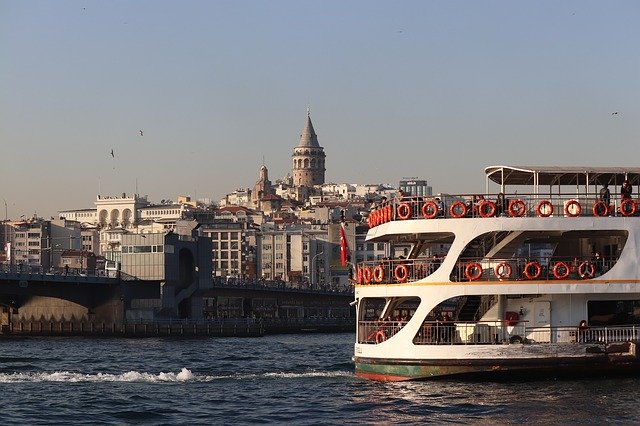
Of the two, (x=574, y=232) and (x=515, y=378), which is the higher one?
(x=574, y=232)

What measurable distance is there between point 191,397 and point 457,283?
887 centimetres

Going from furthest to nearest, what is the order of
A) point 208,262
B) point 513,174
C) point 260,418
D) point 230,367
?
1. point 208,262
2. point 230,367
3. point 513,174
4. point 260,418

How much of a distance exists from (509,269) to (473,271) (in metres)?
1.07

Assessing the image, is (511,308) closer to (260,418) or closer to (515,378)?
(515,378)

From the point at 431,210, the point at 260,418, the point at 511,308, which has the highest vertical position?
the point at 431,210

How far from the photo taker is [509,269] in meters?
41.5

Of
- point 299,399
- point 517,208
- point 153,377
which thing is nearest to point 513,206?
point 517,208

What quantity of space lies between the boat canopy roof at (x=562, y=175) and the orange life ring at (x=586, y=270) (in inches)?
113

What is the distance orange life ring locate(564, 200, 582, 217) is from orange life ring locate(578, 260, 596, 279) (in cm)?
150

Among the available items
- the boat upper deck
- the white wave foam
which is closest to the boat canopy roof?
the boat upper deck

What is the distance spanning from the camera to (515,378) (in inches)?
1610

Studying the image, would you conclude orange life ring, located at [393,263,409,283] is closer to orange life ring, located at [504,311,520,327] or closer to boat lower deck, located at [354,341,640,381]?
boat lower deck, located at [354,341,640,381]

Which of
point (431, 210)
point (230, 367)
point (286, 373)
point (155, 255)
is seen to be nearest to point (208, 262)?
point (155, 255)

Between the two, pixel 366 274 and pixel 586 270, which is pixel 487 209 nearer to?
pixel 586 270
